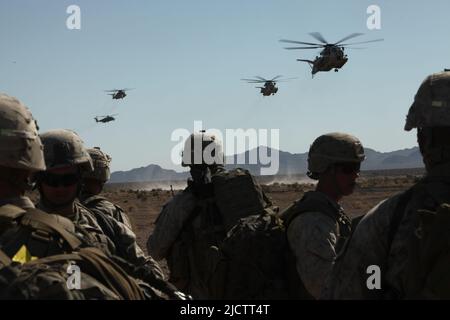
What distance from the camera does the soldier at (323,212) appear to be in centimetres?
431

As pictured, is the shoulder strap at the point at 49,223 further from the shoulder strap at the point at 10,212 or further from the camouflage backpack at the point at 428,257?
the camouflage backpack at the point at 428,257

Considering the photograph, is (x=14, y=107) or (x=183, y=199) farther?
(x=183, y=199)

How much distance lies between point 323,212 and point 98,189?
2.84m

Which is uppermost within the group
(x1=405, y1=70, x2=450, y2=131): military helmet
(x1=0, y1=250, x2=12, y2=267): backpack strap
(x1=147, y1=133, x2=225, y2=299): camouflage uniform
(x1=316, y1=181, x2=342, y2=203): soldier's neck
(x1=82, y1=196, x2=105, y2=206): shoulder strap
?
(x1=405, y1=70, x2=450, y2=131): military helmet

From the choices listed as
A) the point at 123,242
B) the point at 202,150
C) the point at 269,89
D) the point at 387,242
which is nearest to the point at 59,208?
the point at 123,242

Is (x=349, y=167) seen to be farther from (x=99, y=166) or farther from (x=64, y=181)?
(x=99, y=166)

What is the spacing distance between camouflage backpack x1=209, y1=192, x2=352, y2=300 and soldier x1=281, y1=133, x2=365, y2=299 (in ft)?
0.10

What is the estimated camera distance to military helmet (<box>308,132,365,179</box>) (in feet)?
16.0

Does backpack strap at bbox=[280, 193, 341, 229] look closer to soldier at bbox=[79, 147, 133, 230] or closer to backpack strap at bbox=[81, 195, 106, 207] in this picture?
soldier at bbox=[79, 147, 133, 230]

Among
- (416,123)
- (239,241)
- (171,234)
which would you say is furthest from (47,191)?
(416,123)

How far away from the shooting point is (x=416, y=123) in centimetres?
303

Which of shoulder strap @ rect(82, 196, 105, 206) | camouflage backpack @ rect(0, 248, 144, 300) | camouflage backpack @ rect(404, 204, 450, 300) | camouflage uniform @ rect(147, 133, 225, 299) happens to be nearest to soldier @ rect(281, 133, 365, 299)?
camouflage uniform @ rect(147, 133, 225, 299)
